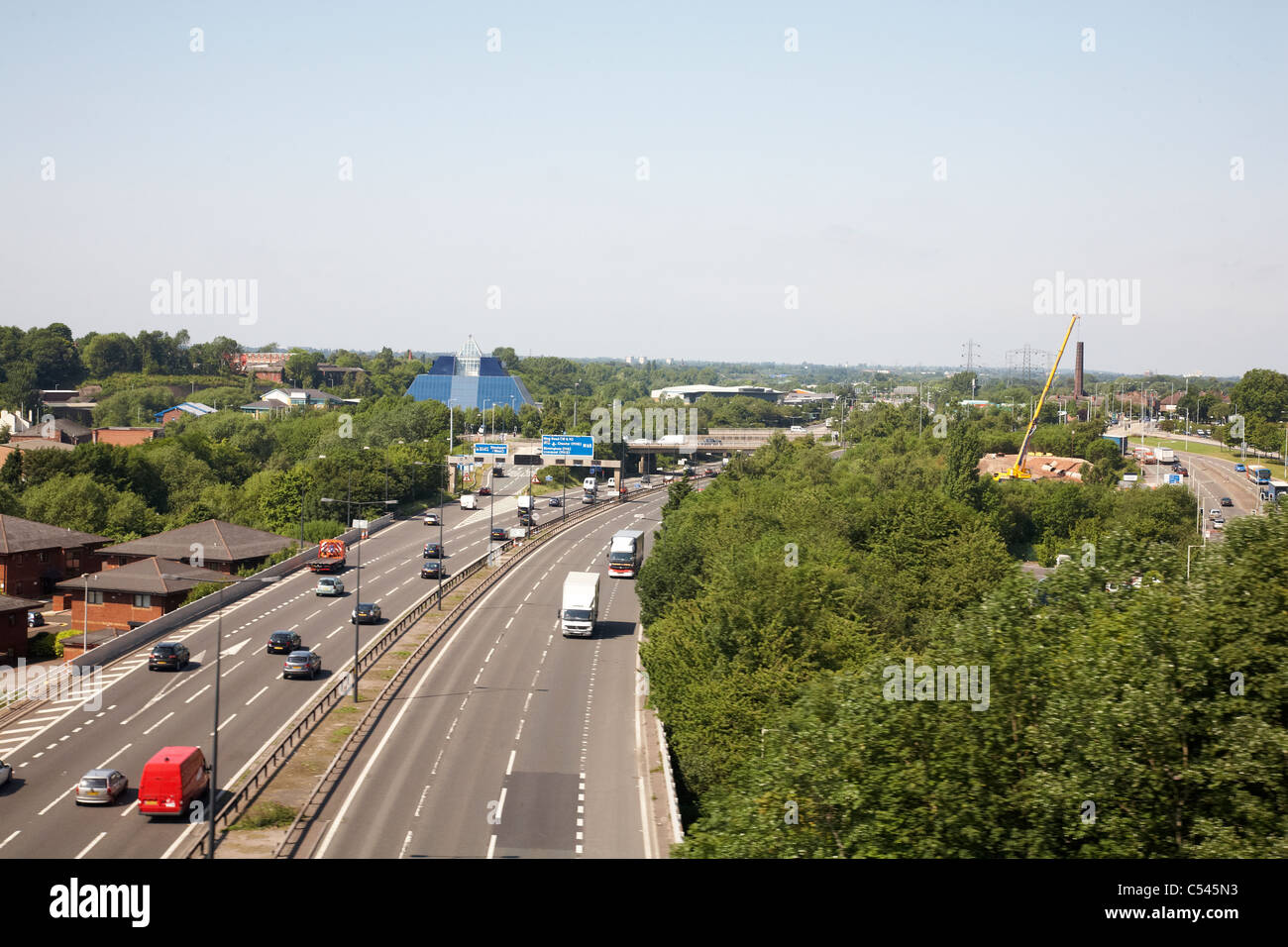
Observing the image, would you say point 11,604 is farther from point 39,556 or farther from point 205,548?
point 205,548

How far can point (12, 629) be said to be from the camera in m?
45.4

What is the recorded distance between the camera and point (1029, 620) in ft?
74.2

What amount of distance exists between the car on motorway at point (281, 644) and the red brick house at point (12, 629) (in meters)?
12.5

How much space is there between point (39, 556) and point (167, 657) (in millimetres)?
26275

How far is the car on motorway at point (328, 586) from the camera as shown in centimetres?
5300

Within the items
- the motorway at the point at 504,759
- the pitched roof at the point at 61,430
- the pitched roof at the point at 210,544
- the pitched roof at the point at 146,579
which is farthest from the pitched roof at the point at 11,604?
the pitched roof at the point at 61,430

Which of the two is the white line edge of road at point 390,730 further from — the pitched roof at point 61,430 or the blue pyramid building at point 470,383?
the blue pyramid building at point 470,383

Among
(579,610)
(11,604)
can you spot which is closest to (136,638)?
(11,604)

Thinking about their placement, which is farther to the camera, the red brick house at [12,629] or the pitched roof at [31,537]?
the pitched roof at [31,537]

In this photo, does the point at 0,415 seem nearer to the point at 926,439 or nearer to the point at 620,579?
the point at 620,579

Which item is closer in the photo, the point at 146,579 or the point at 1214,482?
the point at 146,579

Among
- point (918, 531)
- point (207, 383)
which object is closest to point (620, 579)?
point (918, 531)
